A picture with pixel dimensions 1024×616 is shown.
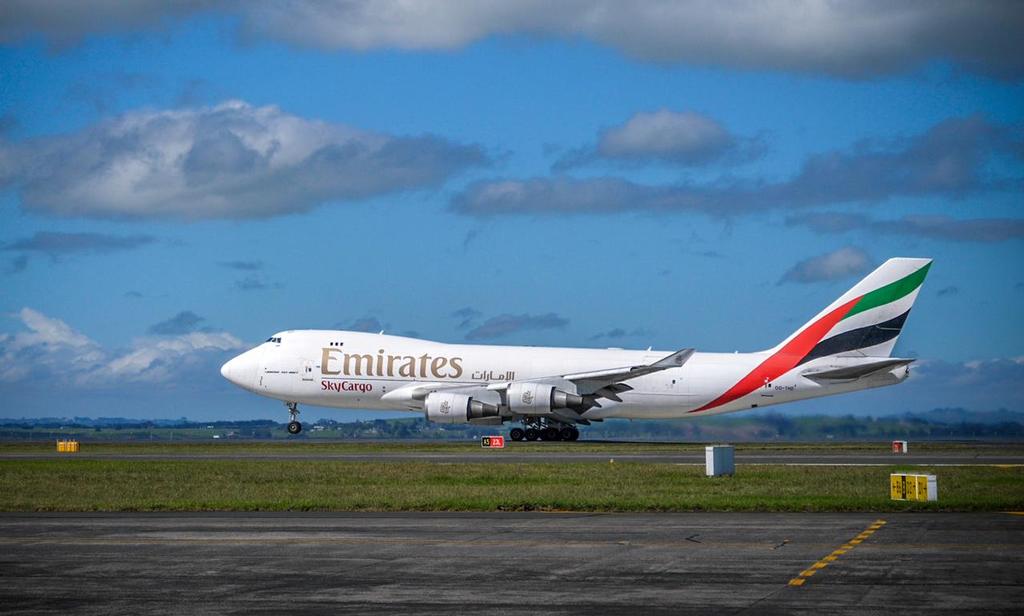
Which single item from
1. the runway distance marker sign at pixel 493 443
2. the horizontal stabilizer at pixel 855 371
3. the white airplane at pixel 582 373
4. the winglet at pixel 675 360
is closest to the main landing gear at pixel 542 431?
the white airplane at pixel 582 373

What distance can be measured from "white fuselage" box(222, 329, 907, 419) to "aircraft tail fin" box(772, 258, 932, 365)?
0.74 meters

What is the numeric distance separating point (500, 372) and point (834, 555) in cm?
4159

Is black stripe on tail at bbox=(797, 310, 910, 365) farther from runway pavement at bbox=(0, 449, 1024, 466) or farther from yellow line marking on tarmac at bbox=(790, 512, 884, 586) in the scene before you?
yellow line marking on tarmac at bbox=(790, 512, 884, 586)

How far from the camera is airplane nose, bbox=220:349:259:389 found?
62.7 m

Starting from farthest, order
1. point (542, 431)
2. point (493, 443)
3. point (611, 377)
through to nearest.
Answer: point (542, 431)
point (611, 377)
point (493, 443)

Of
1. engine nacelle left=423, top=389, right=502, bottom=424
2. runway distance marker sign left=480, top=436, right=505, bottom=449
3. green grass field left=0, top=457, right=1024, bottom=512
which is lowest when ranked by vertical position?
green grass field left=0, top=457, right=1024, bottom=512

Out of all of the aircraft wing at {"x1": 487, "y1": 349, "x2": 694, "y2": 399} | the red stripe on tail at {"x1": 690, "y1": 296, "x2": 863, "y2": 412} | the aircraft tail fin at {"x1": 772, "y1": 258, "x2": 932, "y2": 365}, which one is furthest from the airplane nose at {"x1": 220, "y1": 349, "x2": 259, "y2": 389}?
the aircraft tail fin at {"x1": 772, "y1": 258, "x2": 932, "y2": 365}

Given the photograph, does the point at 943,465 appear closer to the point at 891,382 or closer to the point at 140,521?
the point at 891,382

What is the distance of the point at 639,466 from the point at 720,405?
69.1 feet

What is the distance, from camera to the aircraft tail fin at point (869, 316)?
57844 millimetres

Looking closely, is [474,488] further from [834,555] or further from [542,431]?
[542,431]

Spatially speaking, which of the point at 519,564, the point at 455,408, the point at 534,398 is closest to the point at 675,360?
the point at 534,398

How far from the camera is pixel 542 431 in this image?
6028 centimetres

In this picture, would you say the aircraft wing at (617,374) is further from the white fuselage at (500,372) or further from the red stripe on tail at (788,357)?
the red stripe on tail at (788,357)
